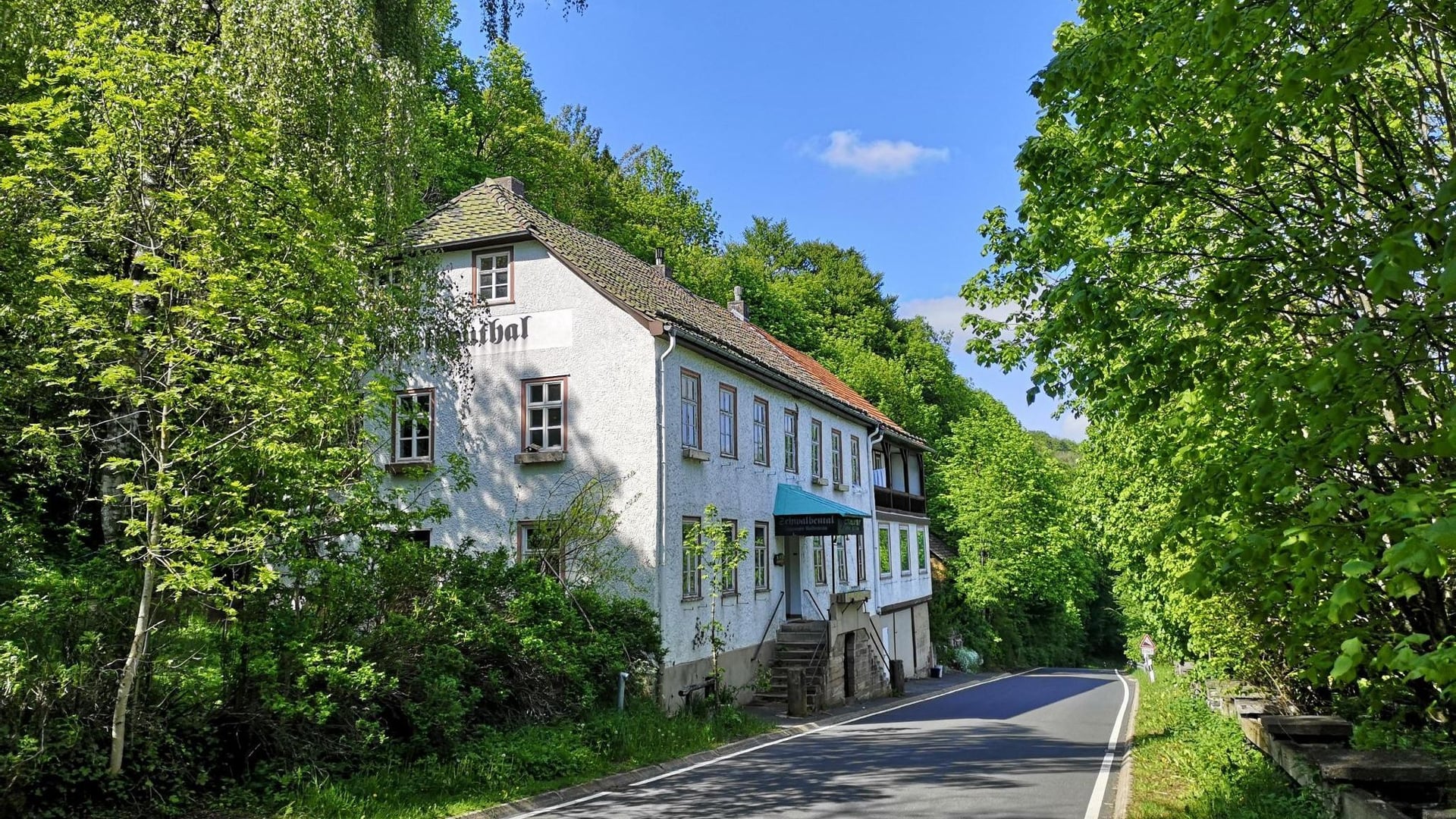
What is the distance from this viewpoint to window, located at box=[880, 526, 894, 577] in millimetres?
33062

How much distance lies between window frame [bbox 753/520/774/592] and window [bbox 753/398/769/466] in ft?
4.73

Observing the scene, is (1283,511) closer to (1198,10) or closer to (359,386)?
(1198,10)

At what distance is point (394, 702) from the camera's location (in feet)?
40.2

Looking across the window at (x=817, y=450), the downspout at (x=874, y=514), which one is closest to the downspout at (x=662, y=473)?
the window at (x=817, y=450)

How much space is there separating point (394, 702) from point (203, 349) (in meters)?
4.81

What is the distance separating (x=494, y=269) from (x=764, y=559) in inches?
341

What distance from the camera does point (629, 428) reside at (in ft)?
63.9

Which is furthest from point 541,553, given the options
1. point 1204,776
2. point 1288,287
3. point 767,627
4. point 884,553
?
point 884,553

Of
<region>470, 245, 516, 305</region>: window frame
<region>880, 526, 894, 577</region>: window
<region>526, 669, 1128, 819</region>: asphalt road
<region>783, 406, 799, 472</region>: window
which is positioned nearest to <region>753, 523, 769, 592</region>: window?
<region>783, 406, 799, 472</region>: window

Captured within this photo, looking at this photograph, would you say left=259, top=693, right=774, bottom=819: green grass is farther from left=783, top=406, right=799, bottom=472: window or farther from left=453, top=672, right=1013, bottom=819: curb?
left=783, top=406, right=799, bottom=472: window

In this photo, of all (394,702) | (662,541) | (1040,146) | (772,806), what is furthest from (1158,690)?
(1040,146)

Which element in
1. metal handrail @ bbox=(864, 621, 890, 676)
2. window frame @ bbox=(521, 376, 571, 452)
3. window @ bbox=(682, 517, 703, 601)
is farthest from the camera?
metal handrail @ bbox=(864, 621, 890, 676)

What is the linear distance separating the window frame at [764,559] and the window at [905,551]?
40.2 ft

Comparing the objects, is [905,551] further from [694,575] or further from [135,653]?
[135,653]
